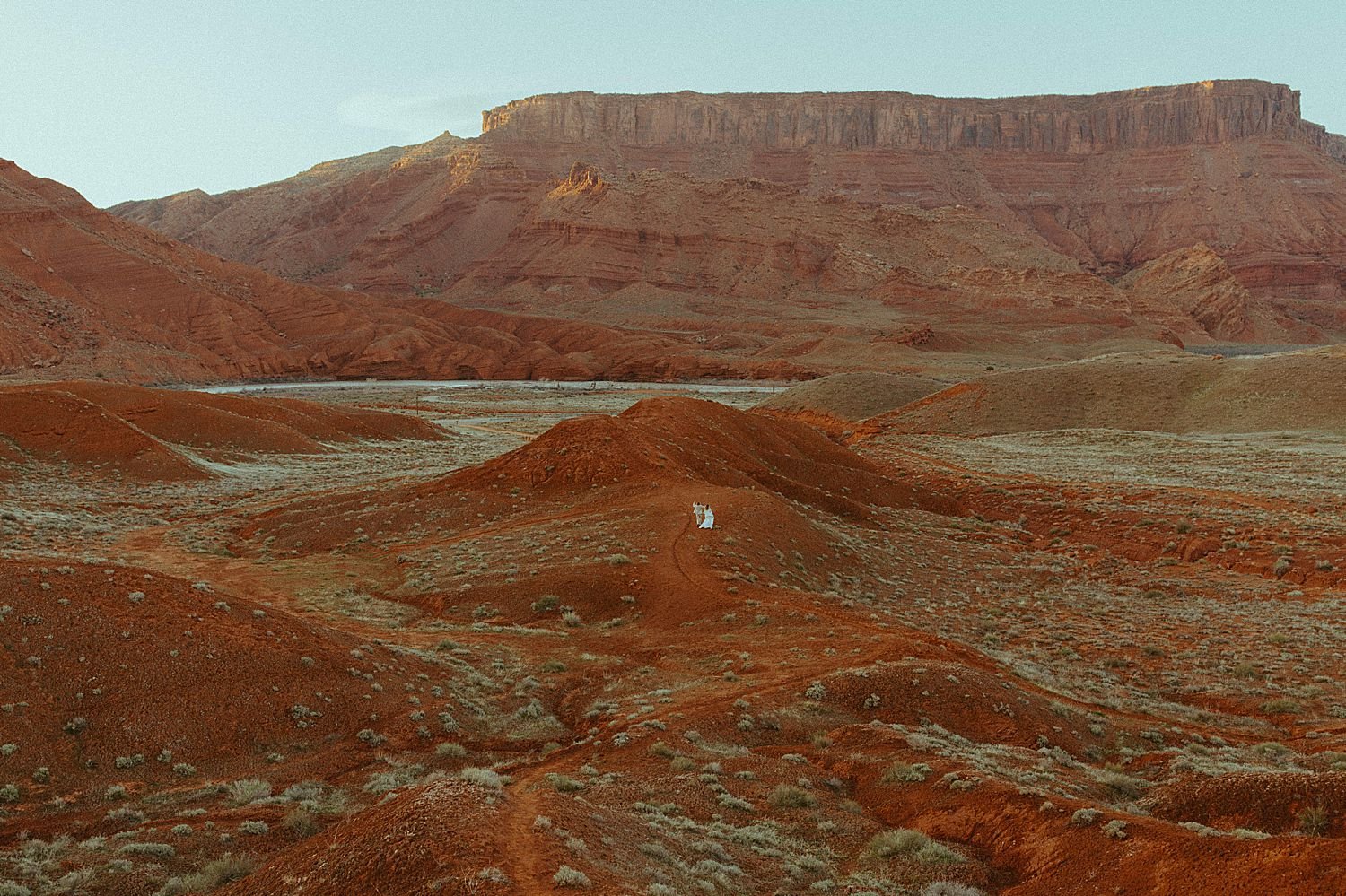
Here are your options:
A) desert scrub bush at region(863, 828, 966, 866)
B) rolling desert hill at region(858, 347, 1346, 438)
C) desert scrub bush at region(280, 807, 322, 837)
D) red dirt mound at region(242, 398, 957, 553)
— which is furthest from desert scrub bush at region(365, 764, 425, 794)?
rolling desert hill at region(858, 347, 1346, 438)

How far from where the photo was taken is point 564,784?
905 cm

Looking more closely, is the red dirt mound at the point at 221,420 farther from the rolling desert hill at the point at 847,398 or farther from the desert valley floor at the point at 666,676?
the rolling desert hill at the point at 847,398

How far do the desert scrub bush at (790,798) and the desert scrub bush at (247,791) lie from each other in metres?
4.87

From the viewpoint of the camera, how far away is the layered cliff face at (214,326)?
298 ft

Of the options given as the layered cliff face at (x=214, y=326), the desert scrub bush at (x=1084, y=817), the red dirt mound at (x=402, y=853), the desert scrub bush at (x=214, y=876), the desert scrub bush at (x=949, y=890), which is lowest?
the desert scrub bush at (x=949, y=890)

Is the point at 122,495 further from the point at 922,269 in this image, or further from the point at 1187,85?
the point at 1187,85

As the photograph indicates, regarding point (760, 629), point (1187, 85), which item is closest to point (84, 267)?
point (760, 629)

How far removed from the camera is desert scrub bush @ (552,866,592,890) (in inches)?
249

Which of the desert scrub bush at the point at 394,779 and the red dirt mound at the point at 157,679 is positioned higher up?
the red dirt mound at the point at 157,679

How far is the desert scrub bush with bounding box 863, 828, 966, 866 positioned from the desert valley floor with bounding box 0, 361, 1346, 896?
26 millimetres

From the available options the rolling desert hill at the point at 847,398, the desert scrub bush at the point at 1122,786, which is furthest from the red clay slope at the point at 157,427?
the desert scrub bush at the point at 1122,786

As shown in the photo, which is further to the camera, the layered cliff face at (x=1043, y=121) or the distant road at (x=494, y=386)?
A: the layered cliff face at (x=1043, y=121)

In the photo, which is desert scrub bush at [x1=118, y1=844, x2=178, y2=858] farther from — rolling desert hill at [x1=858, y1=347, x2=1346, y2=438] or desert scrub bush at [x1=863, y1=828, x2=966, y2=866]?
rolling desert hill at [x1=858, y1=347, x2=1346, y2=438]

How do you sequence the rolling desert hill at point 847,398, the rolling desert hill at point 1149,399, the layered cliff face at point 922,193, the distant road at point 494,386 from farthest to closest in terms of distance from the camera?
the layered cliff face at point 922,193 → the distant road at point 494,386 → the rolling desert hill at point 847,398 → the rolling desert hill at point 1149,399
